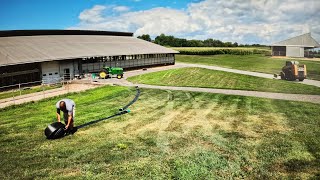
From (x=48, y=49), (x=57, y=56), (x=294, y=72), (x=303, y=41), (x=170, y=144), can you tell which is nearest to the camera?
(x=170, y=144)

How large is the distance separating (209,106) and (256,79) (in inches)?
724

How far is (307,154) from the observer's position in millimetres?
11125

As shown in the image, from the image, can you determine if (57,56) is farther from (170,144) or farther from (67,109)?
(170,144)

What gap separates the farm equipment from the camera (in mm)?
34125

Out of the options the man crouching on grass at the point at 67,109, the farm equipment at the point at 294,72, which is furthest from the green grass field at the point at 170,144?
the farm equipment at the point at 294,72

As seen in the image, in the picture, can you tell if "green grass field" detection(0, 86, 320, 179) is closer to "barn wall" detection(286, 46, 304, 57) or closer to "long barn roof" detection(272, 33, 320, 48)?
"long barn roof" detection(272, 33, 320, 48)

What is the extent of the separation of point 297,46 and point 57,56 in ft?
159

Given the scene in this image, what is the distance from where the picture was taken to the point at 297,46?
59500mm

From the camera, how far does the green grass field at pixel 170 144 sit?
9547 mm

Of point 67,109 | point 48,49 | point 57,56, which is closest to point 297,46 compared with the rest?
point 57,56

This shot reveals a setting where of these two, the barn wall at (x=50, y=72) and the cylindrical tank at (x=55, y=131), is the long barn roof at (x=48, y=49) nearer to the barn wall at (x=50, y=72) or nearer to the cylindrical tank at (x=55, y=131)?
the barn wall at (x=50, y=72)

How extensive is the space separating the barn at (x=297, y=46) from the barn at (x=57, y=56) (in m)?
25.2

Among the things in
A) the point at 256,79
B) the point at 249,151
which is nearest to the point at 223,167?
the point at 249,151

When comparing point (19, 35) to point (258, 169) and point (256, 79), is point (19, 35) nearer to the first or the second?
point (256, 79)
